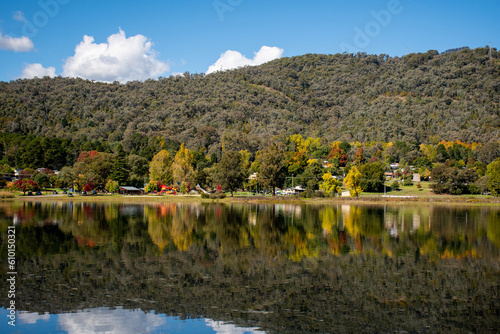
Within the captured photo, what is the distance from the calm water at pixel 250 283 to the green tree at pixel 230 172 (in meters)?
48.9

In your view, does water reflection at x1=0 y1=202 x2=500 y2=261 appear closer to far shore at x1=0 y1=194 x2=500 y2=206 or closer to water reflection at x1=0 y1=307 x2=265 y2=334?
water reflection at x1=0 y1=307 x2=265 y2=334

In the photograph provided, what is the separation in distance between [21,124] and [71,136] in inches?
983

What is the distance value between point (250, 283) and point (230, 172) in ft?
203

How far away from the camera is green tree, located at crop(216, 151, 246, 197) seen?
3071 inches

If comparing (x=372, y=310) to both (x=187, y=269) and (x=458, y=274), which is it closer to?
(x=458, y=274)

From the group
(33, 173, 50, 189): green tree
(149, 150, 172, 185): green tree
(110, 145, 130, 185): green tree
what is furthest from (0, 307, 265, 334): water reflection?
(33, 173, 50, 189): green tree

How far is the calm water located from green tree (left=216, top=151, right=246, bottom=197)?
48.9 meters

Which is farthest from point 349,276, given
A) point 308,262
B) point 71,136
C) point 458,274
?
point 71,136

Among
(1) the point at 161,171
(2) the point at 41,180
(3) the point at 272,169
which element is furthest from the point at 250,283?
(2) the point at 41,180

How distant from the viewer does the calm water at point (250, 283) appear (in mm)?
12281

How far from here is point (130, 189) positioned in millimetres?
92625

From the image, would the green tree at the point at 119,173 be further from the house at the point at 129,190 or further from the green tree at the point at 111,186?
the green tree at the point at 111,186

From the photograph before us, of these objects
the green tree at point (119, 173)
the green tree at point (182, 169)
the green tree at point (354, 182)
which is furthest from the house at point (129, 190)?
the green tree at point (354, 182)

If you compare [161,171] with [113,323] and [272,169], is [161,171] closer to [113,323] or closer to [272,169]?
[272,169]
